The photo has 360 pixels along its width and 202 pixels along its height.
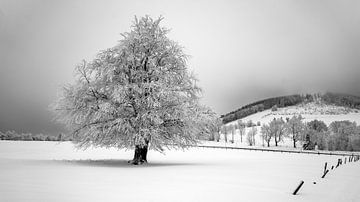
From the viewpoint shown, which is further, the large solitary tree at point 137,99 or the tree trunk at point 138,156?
the tree trunk at point 138,156

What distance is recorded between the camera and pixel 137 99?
29188 millimetres

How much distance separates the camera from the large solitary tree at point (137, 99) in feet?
95.3

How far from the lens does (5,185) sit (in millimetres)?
16141

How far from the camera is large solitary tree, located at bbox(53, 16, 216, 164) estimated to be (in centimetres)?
2905

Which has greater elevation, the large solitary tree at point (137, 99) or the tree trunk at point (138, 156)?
the large solitary tree at point (137, 99)

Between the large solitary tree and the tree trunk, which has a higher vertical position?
the large solitary tree

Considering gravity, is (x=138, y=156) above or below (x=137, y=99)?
below

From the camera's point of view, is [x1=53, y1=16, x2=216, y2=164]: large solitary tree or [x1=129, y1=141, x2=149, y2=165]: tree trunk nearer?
[x1=53, y1=16, x2=216, y2=164]: large solitary tree

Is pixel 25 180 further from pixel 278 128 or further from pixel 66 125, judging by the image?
pixel 278 128

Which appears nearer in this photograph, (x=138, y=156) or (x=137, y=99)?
(x=137, y=99)

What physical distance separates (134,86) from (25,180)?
42.3ft

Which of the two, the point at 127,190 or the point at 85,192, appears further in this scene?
the point at 127,190

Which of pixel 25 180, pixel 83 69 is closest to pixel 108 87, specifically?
pixel 83 69

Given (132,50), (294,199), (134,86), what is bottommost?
(294,199)
